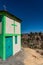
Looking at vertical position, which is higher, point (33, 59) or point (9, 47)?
point (9, 47)

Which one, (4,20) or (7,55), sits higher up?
(4,20)

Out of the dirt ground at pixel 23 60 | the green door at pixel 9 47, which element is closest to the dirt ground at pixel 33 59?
the dirt ground at pixel 23 60

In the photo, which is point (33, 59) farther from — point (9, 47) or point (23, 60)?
point (9, 47)

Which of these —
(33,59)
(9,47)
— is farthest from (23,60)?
(9,47)

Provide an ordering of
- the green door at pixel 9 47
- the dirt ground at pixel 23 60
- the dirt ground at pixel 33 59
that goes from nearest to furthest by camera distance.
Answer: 1. the dirt ground at pixel 23 60
2. the dirt ground at pixel 33 59
3. the green door at pixel 9 47

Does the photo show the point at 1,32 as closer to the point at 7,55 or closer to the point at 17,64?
the point at 7,55

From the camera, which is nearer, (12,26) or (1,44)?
(1,44)

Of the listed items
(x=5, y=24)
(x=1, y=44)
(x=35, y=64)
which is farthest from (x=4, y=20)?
(x=35, y=64)

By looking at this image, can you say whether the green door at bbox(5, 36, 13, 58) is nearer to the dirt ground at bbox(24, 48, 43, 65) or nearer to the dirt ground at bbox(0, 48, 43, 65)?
the dirt ground at bbox(0, 48, 43, 65)

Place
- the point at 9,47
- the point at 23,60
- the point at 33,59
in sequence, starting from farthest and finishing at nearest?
1. the point at 33,59
2. the point at 9,47
3. the point at 23,60

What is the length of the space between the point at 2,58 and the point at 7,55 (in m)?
0.98

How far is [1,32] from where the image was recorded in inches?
537

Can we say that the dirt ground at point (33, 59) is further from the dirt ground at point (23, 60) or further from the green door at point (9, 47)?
the green door at point (9, 47)

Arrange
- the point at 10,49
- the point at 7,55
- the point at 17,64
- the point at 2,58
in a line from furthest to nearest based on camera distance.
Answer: the point at 10,49 < the point at 7,55 < the point at 2,58 < the point at 17,64
